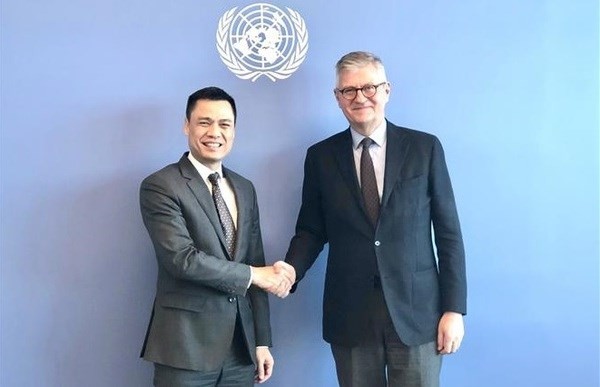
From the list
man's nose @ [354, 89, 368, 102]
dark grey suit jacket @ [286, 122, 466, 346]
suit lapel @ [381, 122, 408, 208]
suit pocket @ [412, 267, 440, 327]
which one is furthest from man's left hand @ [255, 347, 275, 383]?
man's nose @ [354, 89, 368, 102]

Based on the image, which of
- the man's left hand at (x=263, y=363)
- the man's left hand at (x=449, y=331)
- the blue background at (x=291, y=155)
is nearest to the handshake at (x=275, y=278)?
the man's left hand at (x=263, y=363)

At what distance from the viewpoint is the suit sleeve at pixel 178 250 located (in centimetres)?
164

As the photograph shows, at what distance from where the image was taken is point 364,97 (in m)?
1.80

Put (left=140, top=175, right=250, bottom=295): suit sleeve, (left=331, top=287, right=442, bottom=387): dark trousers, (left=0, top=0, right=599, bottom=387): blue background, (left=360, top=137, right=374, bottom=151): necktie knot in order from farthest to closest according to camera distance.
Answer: (left=0, top=0, right=599, bottom=387): blue background
(left=360, top=137, right=374, bottom=151): necktie knot
(left=331, top=287, right=442, bottom=387): dark trousers
(left=140, top=175, right=250, bottom=295): suit sleeve

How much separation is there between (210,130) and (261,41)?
57cm

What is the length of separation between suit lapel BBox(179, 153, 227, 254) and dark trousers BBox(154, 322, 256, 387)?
1.15 feet

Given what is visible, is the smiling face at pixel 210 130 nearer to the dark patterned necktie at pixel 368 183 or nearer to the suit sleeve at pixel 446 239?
the dark patterned necktie at pixel 368 183

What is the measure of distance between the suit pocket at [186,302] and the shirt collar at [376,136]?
0.77 metres

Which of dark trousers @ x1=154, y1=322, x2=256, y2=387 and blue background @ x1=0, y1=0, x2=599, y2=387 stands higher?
blue background @ x1=0, y1=0, x2=599, y2=387

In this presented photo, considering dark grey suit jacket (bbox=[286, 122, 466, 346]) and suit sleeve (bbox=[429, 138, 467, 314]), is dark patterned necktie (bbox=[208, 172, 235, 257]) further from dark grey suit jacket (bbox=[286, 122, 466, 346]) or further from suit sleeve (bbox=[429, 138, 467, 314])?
suit sleeve (bbox=[429, 138, 467, 314])

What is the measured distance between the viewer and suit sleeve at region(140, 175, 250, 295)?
1.64 m

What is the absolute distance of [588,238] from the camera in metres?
2.19

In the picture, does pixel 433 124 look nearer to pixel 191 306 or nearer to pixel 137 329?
pixel 191 306

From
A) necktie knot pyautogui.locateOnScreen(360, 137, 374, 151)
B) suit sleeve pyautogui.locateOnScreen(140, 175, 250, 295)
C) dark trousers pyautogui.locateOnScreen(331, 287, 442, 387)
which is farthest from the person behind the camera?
necktie knot pyautogui.locateOnScreen(360, 137, 374, 151)
